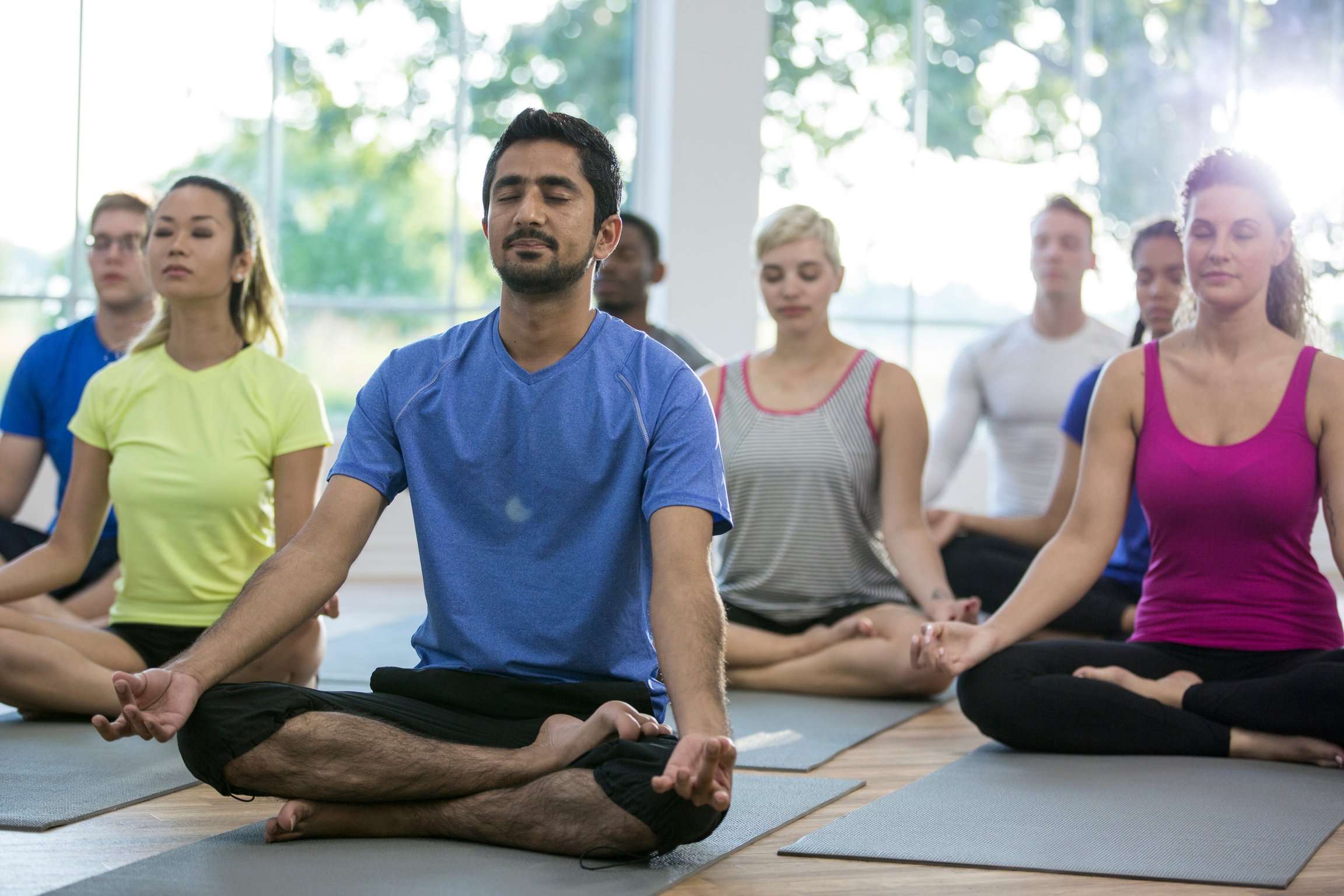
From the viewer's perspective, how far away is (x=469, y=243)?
5938 mm

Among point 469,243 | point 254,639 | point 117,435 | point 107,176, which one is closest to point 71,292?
point 107,176

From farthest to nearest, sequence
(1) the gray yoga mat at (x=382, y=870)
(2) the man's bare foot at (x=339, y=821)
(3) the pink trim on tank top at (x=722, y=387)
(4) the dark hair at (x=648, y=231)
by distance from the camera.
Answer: (4) the dark hair at (x=648, y=231) < (3) the pink trim on tank top at (x=722, y=387) < (2) the man's bare foot at (x=339, y=821) < (1) the gray yoga mat at (x=382, y=870)

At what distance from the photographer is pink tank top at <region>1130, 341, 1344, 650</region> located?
2494 millimetres

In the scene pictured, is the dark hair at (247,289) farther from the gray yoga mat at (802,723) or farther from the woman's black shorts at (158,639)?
the gray yoga mat at (802,723)

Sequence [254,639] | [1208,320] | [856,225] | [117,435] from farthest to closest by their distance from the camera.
Result: 1. [856,225]
2. [117,435]
3. [1208,320]
4. [254,639]

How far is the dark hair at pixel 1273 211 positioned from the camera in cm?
254

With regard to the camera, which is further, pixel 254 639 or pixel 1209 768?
pixel 1209 768

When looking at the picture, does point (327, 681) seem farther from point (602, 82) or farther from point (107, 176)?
point (602, 82)

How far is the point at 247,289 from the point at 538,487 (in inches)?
48.2

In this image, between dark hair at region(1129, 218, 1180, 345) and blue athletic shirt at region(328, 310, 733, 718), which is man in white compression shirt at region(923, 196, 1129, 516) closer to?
dark hair at region(1129, 218, 1180, 345)

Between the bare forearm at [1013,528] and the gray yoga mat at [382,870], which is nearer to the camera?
the gray yoga mat at [382,870]

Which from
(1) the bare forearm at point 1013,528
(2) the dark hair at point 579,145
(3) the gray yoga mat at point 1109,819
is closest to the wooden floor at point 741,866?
(3) the gray yoga mat at point 1109,819

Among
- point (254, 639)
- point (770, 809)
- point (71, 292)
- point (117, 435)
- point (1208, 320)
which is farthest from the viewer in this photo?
point (71, 292)

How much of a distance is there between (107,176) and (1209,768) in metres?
4.51
